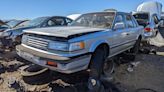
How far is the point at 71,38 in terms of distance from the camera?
3.76 meters

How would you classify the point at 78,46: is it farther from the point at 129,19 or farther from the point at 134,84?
the point at 129,19

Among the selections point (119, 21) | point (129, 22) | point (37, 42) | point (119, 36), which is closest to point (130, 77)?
point (119, 36)

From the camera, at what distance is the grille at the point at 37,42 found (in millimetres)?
3954

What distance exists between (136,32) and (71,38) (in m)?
3.94

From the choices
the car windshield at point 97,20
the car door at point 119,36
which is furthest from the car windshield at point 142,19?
the car windshield at point 97,20

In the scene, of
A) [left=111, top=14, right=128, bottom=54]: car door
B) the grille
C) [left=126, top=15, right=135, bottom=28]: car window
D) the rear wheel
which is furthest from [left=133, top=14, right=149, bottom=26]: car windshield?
the grille

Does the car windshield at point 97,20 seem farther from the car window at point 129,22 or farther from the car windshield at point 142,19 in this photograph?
the car windshield at point 142,19

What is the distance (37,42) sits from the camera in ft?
13.6

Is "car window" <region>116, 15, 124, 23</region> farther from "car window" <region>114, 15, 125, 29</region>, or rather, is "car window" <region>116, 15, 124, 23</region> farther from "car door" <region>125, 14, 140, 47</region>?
"car door" <region>125, 14, 140, 47</region>

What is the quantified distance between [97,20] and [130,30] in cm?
149

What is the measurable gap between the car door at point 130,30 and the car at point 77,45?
63 centimetres

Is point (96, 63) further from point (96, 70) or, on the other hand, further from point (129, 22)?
point (129, 22)

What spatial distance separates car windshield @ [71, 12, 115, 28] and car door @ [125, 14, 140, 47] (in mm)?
1003

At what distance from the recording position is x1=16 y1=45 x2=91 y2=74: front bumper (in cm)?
357
